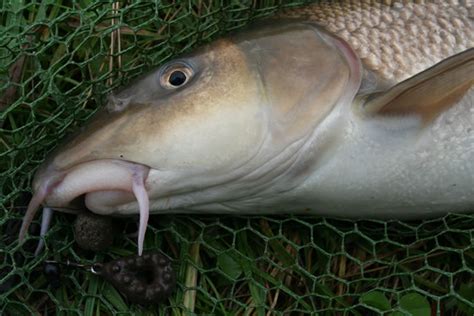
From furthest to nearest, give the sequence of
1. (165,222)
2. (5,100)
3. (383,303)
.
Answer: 1. (5,100)
2. (165,222)
3. (383,303)

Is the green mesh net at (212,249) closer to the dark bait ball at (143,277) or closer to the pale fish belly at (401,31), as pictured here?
the dark bait ball at (143,277)

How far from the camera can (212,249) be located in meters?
2.68

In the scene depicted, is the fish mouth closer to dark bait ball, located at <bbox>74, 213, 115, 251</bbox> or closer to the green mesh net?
dark bait ball, located at <bbox>74, 213, 115, 251</bbox>

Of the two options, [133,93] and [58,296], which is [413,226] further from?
[58,296]

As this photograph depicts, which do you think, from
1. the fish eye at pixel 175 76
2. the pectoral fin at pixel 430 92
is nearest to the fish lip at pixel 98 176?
the fish eye at pixel 175 76

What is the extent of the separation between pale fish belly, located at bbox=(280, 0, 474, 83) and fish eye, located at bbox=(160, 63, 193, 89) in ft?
1.67

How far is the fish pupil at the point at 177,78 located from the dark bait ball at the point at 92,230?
0.56 m

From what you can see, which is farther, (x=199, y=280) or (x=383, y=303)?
(x=199, y=280)

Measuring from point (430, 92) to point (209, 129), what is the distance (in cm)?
70

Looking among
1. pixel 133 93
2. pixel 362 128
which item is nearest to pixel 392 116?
pixel 362 128

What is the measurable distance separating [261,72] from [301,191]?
1.38 feet

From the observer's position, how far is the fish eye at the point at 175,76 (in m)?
2.38

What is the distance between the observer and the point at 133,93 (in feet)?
7.88

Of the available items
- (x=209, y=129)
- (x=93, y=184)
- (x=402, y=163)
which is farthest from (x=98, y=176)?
(x=402, y=163)
